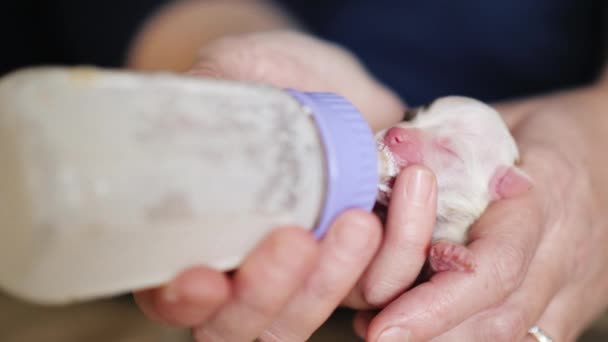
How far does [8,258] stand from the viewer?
0.60 metres

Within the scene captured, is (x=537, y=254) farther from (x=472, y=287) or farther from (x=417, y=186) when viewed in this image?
(x=417, y=186)

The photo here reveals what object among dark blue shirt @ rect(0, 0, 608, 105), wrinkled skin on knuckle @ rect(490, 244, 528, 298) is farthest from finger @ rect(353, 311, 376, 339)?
dark blue shirt @ rect(0, 0, 608, 105)

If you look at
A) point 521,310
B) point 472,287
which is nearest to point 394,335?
point 472,287

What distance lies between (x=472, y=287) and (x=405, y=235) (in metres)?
0.13

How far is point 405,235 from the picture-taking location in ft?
2.80

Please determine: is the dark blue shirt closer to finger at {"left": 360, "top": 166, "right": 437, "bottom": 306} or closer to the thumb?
the thumb

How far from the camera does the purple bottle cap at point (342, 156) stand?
71 cm

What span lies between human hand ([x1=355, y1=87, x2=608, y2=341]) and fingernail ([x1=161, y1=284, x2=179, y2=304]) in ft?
1.00

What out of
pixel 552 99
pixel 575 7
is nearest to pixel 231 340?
pixel 552 99

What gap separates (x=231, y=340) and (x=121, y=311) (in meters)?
0.99

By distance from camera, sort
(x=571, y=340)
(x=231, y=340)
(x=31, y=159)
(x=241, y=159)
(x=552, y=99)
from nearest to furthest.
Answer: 1. (x=31, y=159)
2. (x=241, y=159)
3. (x=231, y=340)
4. (x=571, y=340)
5. (x=552, y=99)

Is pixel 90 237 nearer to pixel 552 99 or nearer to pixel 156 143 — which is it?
pixel 156 143

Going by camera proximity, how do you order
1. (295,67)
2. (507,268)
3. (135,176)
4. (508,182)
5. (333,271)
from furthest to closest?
(295,67)
(508,182)
(507,268)
(333,271)
(135,176)

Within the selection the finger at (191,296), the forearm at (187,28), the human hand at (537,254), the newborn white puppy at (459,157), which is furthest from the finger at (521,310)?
the forearm at (187,28)
